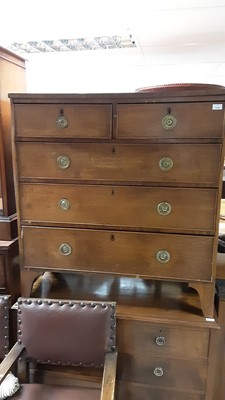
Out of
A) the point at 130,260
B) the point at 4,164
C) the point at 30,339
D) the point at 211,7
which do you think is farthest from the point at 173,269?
the point at 211,7

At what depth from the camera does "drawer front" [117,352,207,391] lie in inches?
50.3

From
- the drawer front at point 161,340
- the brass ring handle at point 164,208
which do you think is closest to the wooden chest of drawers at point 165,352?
the drawer front at point 161,340

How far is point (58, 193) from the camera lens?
4.16 ft

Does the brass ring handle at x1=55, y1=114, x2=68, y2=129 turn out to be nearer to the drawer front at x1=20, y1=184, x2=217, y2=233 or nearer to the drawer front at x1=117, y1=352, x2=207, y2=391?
the drawer front at x1=20, y1=184, x2=217, y2=233

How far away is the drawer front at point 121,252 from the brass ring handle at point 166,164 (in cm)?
28

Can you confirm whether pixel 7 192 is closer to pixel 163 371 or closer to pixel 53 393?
pixel 53 393

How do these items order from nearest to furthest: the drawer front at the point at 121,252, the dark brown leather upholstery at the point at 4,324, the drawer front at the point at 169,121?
the drawer front at the point at 169,121 < the drawer front at the point at 121,252 < the dark brown leather upholstery at the point at 4,324

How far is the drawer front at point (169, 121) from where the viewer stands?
1.12m

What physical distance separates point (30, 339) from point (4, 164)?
800mm

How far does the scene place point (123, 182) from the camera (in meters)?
1.22

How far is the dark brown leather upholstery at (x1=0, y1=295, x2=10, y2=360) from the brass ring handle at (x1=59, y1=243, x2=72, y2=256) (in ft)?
1.07

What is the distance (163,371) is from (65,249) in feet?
2.23

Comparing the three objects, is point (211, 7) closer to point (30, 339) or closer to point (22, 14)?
point (22, 14)

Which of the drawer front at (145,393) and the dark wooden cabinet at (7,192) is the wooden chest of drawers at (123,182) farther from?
the drawer front at (145,393)
